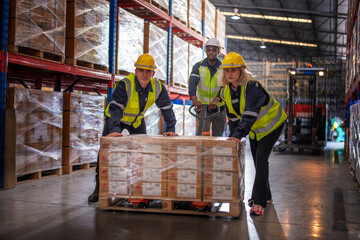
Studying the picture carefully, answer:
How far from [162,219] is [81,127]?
3.24m

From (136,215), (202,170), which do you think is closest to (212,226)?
(202,170)

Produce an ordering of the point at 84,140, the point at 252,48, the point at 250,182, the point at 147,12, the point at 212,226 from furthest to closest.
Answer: the point at 252,48 < the point at 147,12 < the point at 84,140 < the point at 250,182 < the point at 212,226

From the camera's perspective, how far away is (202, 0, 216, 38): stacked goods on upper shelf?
10.9 meters

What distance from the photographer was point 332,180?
612 cm

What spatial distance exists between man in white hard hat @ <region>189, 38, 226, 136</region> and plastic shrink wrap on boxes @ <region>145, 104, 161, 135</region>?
9.56 ft

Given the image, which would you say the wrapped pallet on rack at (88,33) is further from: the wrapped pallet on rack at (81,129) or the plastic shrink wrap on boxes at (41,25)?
the wrapped pallet on rack at (81,129)

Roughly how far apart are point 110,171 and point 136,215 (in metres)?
0.51

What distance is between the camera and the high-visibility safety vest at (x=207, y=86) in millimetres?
5230

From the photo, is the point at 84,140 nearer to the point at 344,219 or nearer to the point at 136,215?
the point at 136,215

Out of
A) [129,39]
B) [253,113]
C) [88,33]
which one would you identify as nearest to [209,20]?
[129,39]

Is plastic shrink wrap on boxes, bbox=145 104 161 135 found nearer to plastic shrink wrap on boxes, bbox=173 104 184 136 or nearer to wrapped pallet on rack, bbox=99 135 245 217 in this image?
plastic shrink wrap on boxes, bbox=173 104 184 136

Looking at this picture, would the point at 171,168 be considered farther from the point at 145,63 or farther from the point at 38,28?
the point at 38,28

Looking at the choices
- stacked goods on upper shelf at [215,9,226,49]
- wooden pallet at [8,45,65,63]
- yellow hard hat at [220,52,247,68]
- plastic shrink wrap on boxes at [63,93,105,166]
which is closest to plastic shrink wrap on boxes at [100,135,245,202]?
yellow hard hat at [220,52,247,68]

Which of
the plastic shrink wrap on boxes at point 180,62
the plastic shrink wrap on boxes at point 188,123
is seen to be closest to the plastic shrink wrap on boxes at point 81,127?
the plastic shrink wrap on boxes at point 180,62
